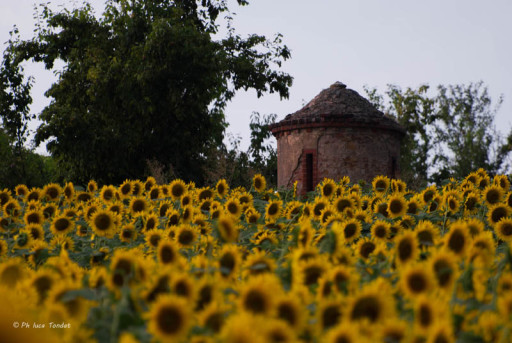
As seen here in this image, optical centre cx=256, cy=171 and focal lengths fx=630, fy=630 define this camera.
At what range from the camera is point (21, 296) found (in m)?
2.11

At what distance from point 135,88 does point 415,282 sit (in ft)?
66.2

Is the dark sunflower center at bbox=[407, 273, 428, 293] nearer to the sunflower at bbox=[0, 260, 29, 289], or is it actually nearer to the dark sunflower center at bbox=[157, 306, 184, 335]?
the dark sunflower center at bbox=[157, 306, 184, 335]

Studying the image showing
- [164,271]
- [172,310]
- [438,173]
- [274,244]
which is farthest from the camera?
[438,173]

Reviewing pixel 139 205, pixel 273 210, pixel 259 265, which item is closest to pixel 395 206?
pixel 273 210

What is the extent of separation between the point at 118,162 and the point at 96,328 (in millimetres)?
19601

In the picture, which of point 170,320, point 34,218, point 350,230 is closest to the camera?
point 170,320

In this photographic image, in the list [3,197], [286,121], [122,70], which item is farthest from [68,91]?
[3,197]

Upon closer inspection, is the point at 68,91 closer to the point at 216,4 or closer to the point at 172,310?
the point at 216,4

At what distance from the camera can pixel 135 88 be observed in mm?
21406

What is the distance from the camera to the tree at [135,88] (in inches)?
823

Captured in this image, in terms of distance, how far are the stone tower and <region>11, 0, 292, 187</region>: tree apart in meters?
2.25

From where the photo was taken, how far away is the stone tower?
75.7 ft

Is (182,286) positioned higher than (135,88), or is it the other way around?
(135,88)

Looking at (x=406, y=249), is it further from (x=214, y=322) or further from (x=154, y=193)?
(x=154, y=193)
